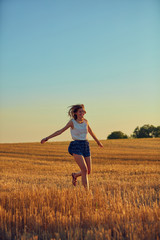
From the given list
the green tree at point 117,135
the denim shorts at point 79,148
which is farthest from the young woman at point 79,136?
the green tree at point 117,135

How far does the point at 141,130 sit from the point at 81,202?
6804cm

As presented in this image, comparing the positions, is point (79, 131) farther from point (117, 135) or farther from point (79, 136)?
point (117, 135)

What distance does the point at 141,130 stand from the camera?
2815 inches

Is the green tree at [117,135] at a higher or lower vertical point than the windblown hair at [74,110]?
higher

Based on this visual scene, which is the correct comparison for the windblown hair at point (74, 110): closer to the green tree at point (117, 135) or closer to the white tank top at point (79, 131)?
the white tank top at point (79, 131)

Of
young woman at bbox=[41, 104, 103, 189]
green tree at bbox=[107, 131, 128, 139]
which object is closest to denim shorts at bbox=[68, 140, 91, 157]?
young woman at bbox=[41, 104, 103, 189]

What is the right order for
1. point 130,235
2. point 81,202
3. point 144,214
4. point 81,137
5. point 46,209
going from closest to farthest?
1. point 130,235
2. point 144,214
3. point 46,209
4. point 81,202
5. point 81,137

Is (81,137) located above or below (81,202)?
above

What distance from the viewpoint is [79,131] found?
662 cm

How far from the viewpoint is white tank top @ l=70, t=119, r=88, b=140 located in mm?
6625

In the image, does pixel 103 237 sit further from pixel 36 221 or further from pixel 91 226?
pixel 36 221

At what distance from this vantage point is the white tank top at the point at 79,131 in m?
6.62

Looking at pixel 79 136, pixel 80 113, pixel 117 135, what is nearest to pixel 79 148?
pixel 79 136

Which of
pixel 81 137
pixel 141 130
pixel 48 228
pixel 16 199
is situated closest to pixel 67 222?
pixel 48 228
